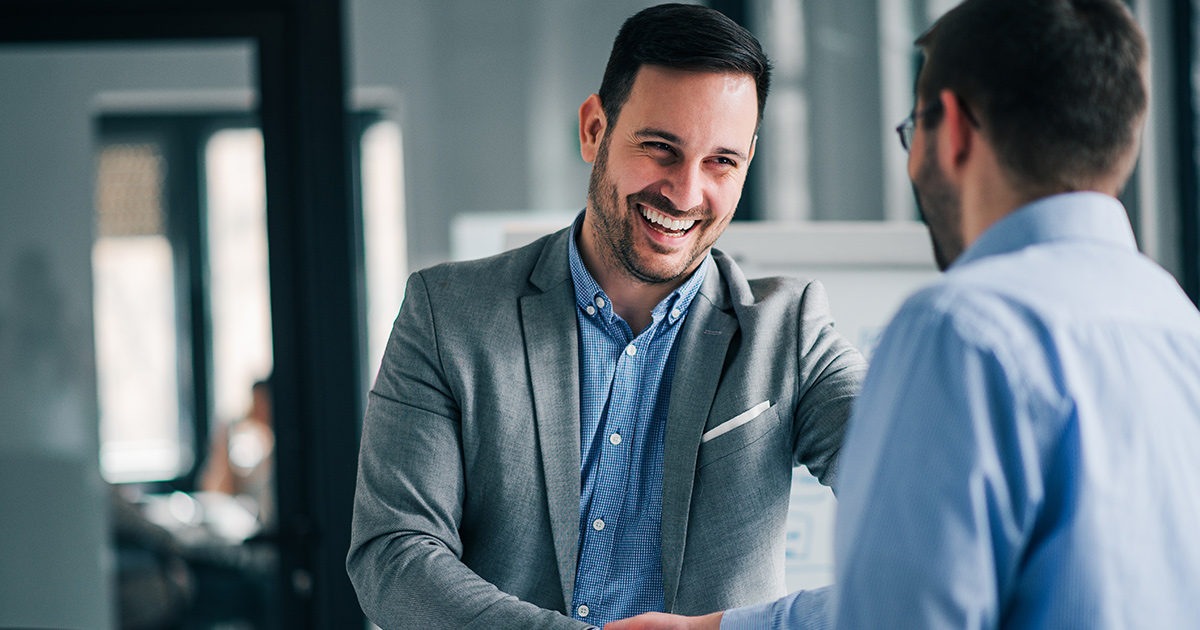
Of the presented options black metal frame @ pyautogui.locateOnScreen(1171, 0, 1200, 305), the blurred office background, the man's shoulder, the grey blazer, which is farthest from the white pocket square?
black metal frame @ pyautogui.locateOnScreen(1171, 0, 1200, 305)

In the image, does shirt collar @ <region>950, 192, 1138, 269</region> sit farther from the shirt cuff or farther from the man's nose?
the man's nose

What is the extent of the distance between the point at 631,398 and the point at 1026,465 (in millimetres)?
745

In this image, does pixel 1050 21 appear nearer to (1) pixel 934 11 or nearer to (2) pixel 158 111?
(1) pixel 934 11

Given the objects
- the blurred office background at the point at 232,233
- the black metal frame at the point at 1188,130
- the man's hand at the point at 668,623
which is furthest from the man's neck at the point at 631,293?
the black metal frame at the point at 1188,130

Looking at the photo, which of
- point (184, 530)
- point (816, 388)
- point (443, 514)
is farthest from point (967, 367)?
point (184, 530)

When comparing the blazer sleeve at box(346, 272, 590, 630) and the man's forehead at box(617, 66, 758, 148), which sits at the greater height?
the man's forehead at box(617, 66, 758, 148)

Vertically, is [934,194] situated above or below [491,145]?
below

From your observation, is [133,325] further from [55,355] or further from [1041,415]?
[1041,415]

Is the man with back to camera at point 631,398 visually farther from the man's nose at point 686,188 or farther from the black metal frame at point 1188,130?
the black metal frame at point 1188,130

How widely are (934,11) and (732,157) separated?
1.96 m

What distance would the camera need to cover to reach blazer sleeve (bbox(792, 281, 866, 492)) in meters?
1.30

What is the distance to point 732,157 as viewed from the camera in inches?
53.9

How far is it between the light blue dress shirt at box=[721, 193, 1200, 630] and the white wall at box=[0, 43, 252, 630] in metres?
2.62

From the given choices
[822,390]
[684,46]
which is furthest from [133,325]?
[822,390]
